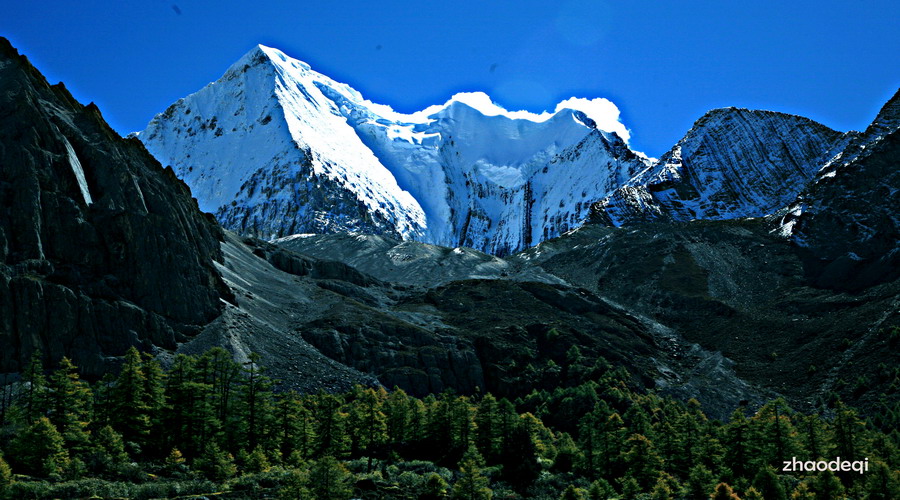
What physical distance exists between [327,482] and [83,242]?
8985 centimetres

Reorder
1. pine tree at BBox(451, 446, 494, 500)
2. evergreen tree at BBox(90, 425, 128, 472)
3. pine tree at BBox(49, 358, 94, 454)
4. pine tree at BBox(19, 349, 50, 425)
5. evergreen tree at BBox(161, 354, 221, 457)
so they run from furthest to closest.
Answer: evergreen tree at BBox(161, 354, 221, 457)
pine tree at BBox(19, 349, 50, 425)
pine tree at BBox(49, 358, 94, 454)
evergreen tree at BBox(90, 425, 128, 472)
pine tree at BBox(451, 446, 494, 500)

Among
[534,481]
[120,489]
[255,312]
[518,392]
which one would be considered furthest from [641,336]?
[120,489]

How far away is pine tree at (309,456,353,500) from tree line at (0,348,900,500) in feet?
7.02

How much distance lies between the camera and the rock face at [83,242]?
11188 cm

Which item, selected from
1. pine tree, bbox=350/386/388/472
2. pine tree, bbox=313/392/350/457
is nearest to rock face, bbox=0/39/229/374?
pine tree, bbox=350/386/388/472

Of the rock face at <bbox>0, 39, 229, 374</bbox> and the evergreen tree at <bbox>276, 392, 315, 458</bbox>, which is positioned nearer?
the evergreen tree at <bbox>276, 392, 315, 458</bbox>

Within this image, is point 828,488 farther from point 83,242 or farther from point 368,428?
point 83,242

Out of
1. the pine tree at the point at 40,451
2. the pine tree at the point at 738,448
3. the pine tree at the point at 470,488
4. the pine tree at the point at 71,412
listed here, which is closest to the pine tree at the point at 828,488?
the pine tree at the point at 738,448

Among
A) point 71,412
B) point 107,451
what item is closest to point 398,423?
point 107,451

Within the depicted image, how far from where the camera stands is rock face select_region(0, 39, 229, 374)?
11188 cm

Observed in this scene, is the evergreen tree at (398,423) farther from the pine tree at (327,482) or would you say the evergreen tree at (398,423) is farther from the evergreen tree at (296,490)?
the evergreen tree at (296,490)

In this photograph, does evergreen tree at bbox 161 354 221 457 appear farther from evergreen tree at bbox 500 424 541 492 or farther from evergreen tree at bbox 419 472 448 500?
evergreen tree at bbox 500 424 541 492

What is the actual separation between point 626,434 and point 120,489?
176 ft

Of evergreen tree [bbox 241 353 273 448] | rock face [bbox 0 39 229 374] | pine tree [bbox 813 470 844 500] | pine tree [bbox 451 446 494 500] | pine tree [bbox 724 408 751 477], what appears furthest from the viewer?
rock face [bbox 0 39 229 374]
